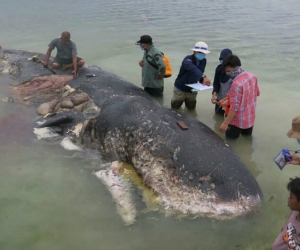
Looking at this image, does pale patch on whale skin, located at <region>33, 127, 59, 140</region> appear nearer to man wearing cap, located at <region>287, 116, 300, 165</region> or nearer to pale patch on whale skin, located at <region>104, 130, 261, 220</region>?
pale patch on whale skin, located at <region>104, 130, 261, 220</region>

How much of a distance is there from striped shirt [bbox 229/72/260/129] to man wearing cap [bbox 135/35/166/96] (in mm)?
2457

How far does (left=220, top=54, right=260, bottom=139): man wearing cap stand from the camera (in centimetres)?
616

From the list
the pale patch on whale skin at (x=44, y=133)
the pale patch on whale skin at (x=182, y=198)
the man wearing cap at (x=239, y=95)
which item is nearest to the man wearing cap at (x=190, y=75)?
the man wearing cap at (x=239, y=95)

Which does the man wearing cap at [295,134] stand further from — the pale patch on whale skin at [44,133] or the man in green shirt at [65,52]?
the man in green shirt at [65,52]

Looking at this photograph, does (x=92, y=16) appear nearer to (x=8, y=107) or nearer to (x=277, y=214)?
(x=8, y=107)

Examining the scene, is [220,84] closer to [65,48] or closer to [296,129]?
[296,129]

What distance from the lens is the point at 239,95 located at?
20.2 feet

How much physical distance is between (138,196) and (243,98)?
257cm

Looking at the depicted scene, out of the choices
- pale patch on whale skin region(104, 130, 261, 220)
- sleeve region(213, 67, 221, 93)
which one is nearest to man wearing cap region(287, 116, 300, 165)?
pale patch on whale skin region(104, 130, 261, 220)

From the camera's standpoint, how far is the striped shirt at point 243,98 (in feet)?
20.2

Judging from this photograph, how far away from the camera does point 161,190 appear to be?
5.02 metres

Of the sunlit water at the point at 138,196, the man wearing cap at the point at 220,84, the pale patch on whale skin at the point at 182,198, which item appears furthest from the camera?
the man wearing cap at the point at 220,84

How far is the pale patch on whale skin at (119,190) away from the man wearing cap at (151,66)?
130 inches

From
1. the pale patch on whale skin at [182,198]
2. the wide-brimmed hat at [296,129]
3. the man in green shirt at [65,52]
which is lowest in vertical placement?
the pale patch on whale skin at [182,198]
